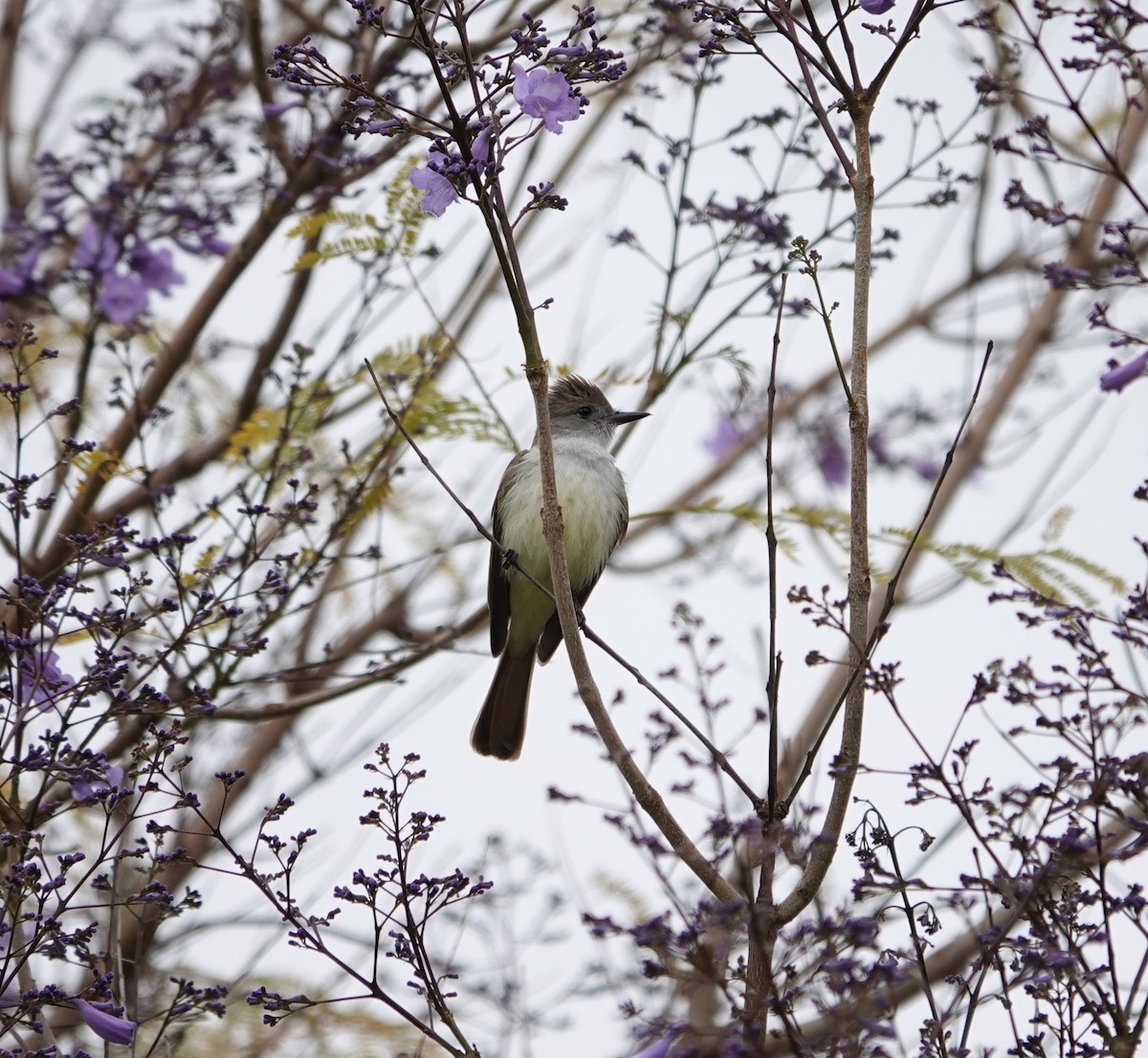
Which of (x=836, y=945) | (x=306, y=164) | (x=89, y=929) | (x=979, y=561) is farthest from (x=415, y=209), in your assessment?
(x=836, y=945)

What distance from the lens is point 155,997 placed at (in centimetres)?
556

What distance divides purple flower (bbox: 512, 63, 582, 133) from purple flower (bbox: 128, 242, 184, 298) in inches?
120

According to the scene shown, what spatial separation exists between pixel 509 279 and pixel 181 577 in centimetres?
166

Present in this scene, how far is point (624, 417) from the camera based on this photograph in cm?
617

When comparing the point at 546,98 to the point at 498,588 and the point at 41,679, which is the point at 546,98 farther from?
the point at 498,588

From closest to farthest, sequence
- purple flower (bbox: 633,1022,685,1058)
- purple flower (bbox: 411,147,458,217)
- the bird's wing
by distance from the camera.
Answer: purple flower (bbox: 633,1022,685,1058) → purple flower (bbox: 411,147,458,217) → the bird's wing

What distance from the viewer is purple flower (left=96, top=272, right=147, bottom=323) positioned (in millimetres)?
5566

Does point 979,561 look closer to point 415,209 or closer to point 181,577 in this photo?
point 415,209

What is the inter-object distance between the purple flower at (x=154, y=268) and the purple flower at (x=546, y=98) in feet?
10.0

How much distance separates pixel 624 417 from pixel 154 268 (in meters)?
2.00

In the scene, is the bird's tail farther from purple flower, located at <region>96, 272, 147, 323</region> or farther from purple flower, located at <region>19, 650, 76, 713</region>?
purple flower, located at <region>19, 650, 76, 713</region>

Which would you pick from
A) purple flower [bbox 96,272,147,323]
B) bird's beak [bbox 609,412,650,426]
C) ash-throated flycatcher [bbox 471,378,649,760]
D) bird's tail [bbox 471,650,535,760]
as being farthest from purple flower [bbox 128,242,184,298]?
bird's tail [bbox 471,650,535,760]

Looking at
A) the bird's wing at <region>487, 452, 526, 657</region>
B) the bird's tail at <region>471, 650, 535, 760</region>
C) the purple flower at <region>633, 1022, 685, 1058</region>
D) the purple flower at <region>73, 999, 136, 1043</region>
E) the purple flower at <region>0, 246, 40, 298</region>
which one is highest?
the purple flower at <region>0, 246, 40, 298</region>

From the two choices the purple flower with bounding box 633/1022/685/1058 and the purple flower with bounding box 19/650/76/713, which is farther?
the purple flower with bounding box 19/650/76/713
